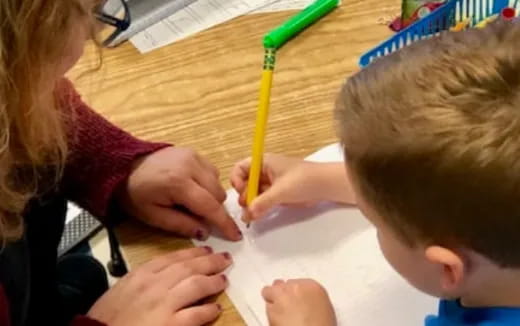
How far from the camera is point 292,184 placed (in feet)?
2.89

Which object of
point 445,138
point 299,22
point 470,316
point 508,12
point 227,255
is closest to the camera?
point 445,138

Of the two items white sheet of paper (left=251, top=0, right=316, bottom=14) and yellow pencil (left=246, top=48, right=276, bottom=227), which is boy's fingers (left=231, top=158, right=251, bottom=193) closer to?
yellow pencil (left=246, top=48, right=276, bottom=227)

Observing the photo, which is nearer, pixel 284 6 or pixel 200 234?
pixel 200 234

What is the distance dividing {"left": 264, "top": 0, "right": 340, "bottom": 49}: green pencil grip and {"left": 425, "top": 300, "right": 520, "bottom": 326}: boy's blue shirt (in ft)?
1.26

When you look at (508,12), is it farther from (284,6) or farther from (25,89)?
(25,89)

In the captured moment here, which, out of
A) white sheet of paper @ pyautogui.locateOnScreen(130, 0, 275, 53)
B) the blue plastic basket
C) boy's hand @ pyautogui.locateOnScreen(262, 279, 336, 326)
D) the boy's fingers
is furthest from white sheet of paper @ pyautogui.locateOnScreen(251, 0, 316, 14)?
boy's hand @ pyautogui.locateOnScreen(262, 279, 336, 326)

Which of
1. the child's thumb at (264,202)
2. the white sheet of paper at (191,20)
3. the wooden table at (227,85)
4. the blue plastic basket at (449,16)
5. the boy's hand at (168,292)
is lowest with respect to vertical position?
the boy's hand at (168,292)

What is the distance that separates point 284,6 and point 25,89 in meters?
0.46

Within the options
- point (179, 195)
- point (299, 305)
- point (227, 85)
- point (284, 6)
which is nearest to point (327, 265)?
point (299, 305)

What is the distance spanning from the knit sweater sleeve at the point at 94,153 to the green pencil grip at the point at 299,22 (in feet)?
0.65

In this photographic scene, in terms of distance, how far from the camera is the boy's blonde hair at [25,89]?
0.68m

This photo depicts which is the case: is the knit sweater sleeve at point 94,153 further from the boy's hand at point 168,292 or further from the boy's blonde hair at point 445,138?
the boy's blonde hair at point 445,138

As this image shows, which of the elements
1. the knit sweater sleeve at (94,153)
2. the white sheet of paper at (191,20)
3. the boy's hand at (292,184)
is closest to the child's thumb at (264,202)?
the boy's hand at (292,184)

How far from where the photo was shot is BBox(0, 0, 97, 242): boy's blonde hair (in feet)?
2.23
